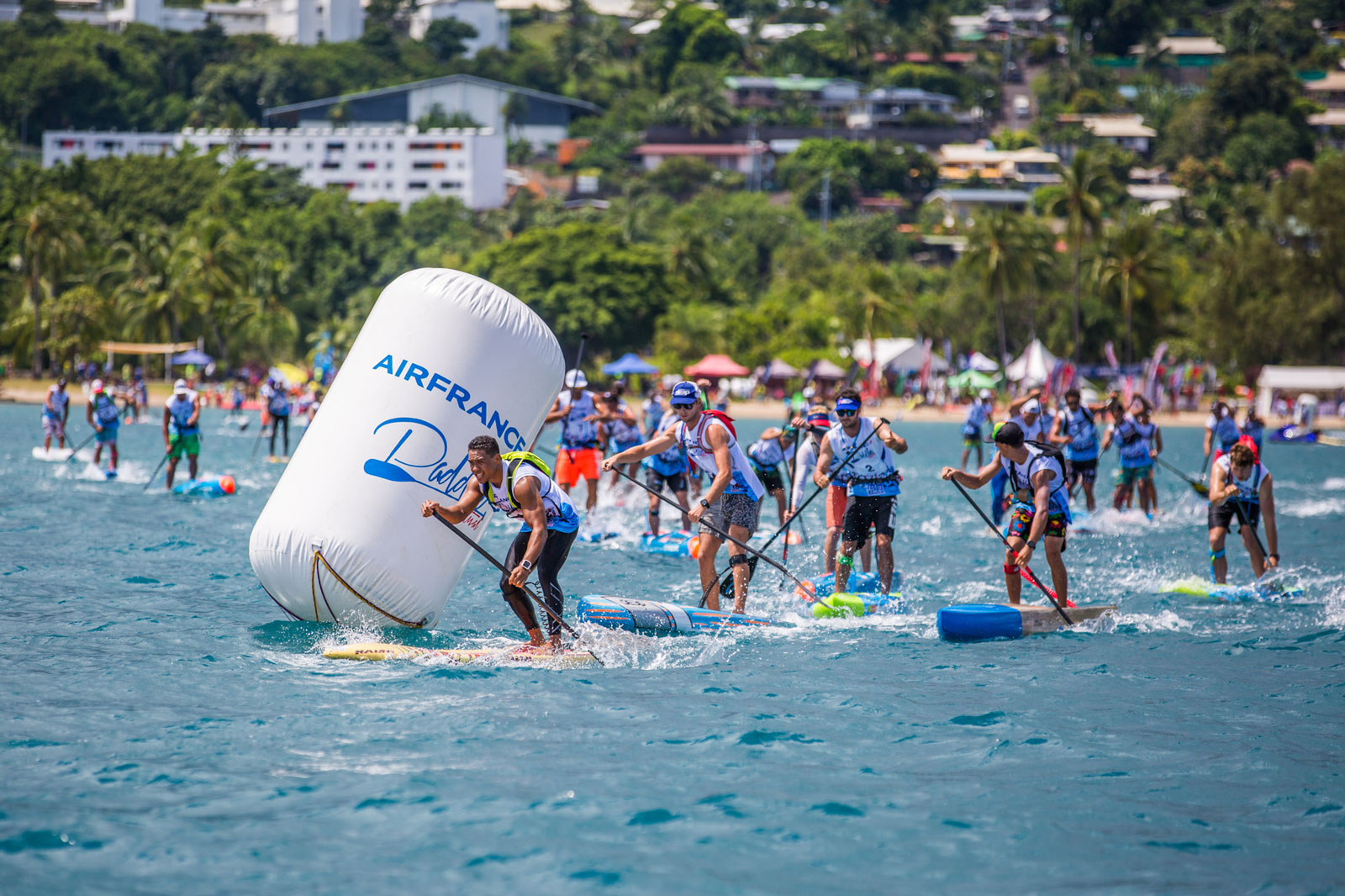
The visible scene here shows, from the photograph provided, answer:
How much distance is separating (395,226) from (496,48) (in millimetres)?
87425

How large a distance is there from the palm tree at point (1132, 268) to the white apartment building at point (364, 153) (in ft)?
226

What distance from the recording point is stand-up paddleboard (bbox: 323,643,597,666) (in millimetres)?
10719

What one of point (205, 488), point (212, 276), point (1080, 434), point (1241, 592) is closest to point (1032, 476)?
point (1241, 592)

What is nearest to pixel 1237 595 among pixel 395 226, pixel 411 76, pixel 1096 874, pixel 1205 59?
pixel 1096 874

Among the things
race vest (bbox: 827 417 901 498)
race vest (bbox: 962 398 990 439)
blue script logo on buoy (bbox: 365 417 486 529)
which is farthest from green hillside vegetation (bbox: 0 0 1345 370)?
blue script logo on buoy (bbox: 365 417 486 529)

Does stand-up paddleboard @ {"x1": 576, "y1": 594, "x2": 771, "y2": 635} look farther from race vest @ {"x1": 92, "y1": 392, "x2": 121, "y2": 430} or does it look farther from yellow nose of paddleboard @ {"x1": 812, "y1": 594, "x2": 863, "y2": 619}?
race vest @ {"x1": 92, "y1": 392, "x2": 121, "y2": 430}

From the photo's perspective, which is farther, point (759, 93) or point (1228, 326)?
point (759, 93)

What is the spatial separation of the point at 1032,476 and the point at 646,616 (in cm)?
394

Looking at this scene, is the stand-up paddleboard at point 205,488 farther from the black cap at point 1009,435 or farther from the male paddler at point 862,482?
the black cap at point 1009,435

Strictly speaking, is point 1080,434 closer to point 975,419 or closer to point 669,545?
point 975,419

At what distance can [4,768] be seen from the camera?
808 centimetres

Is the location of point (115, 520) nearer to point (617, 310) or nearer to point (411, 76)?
point (617, 310)

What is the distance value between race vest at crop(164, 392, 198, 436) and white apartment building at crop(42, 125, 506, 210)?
104589mm

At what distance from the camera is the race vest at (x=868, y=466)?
541 inches
